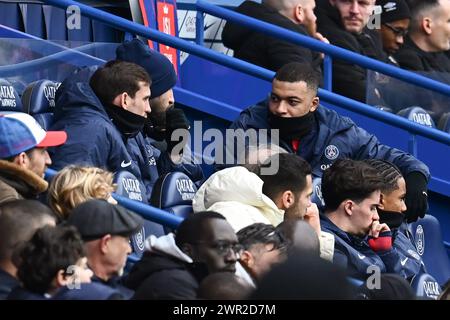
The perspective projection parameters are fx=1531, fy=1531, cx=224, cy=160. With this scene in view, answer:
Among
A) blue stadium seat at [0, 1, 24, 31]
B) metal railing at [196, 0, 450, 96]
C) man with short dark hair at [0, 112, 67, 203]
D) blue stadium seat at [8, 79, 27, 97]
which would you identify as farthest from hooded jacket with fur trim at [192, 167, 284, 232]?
blue stadium seat at [0, 1, 24, 31]

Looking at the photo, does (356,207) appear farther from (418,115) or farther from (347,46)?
(347,46)

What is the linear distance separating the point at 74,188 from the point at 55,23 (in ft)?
12.7

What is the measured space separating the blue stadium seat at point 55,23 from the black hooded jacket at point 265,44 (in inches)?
43.6

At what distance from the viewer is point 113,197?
7.16 meters

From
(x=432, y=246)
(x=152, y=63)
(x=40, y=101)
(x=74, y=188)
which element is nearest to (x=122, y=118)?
(x=40, y=101)

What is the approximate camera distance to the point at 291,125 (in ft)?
29.0

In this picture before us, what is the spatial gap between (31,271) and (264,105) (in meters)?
3.48

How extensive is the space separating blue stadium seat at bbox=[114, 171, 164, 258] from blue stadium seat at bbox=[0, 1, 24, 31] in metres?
2.65

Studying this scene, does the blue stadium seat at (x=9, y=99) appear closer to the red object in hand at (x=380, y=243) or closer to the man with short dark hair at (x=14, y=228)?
the red object in hand at (x=380, y=243)

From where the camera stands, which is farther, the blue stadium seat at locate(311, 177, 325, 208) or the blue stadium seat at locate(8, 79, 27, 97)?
the blue stadium seat at locate(8, 79, 27, 97)

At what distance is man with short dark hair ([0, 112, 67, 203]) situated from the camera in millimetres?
Answer: 6895

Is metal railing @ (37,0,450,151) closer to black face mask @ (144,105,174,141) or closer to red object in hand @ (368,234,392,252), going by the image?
black face mask @ (144,105,174,141)
